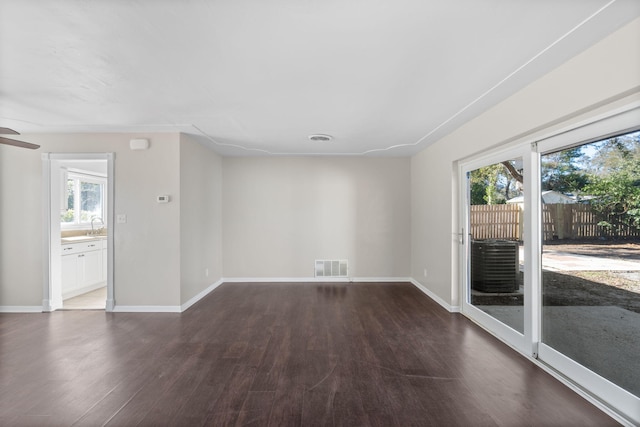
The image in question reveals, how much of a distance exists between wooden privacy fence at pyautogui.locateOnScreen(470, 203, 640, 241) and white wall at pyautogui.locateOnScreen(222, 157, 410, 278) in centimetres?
232

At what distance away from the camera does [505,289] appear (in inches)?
126

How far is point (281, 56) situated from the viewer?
83.1 inches

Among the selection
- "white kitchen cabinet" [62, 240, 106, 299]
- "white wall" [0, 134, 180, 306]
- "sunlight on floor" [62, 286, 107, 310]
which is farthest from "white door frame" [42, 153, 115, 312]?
"white kitchen cabinet" [62, 240, 106, 299]

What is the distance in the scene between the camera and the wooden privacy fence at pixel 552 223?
7.26 ft

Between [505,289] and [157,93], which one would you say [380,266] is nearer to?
[505,289]

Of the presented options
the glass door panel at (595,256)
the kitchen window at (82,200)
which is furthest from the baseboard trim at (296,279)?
the glass door panel at (595,256)

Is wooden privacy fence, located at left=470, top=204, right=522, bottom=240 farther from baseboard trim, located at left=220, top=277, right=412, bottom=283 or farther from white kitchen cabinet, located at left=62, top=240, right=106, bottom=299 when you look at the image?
white kitchen cabinet, located at left=62, top=240, right=106, bottom=299

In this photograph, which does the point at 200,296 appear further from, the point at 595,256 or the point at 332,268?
the point at 595,256

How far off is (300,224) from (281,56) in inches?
154

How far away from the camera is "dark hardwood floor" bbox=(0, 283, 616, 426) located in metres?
1.95

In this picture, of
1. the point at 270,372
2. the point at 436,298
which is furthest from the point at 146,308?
the point at 436,298

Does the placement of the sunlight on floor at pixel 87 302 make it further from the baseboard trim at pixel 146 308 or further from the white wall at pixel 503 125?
the white wall at pixel 503 125

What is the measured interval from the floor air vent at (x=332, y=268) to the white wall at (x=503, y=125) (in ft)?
4.38

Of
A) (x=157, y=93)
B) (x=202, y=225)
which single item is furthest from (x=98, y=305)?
(x=157, y=93)
